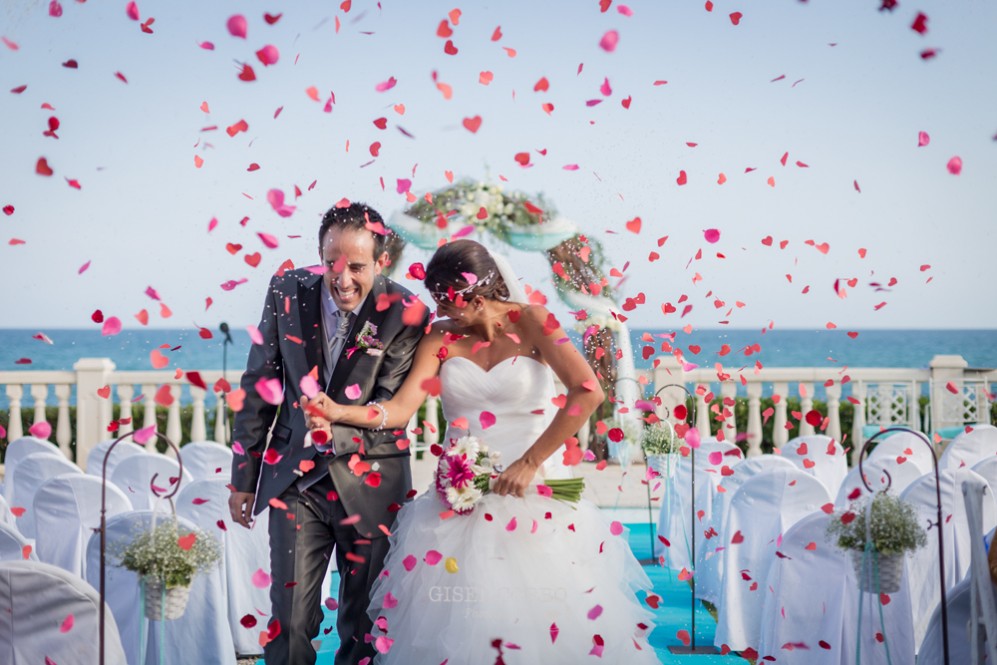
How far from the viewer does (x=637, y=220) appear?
4.26 meters

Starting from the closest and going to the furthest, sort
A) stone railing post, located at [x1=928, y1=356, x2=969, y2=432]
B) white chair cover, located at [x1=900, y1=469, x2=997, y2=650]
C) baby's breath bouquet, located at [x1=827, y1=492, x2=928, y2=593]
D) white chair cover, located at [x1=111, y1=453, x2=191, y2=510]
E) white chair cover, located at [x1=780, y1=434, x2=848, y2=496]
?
baby's breath bouquet, located at [x1=827, y1=492, x2=928, y2=593], white chair cover, located at [x1=900, y1=469, x2=997, y2=650], white chair cover, located at [x1=111, y1=453, x2=191, y2=510], white chair cover, located at [x1=780, y1=434, x2=848, y2=496], stone railing post, located at [x1=928, y1=356, x2=969, y2=432]

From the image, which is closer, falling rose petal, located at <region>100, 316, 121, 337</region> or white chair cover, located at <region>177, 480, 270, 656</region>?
falling rose petal, located at <region>100, 316, 121, 337</region>

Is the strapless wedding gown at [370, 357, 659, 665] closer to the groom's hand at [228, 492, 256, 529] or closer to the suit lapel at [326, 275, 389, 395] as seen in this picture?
the suit lapel at [326, 275, 389, 395]

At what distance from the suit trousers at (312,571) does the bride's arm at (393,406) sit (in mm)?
238

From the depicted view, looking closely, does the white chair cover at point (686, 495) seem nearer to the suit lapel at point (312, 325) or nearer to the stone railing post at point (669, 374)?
the stone railing post at point (669, 374)

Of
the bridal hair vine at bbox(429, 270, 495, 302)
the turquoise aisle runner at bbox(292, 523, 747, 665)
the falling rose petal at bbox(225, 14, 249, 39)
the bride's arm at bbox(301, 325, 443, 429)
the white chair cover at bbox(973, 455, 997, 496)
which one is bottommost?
the turquoise aisle runner at bbox(292, 523, 747, 665)

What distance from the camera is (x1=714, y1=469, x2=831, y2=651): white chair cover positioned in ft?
15.6

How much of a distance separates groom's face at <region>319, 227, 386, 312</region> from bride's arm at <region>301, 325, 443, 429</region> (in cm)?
31

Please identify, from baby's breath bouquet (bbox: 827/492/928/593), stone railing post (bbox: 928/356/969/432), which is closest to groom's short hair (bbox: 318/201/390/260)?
baby's breath bouquet (bbox: 827/492/928/593)

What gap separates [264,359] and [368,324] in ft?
1.18

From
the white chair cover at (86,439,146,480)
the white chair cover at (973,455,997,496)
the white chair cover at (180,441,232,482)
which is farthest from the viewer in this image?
the white chair cover at (86,439,146,480)

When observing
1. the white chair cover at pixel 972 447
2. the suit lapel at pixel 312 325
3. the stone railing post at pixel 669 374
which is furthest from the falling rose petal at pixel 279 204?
the stone railing post at pixel 669 374

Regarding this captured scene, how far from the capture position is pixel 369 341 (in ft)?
10.9

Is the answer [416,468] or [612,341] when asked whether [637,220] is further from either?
[416,468]
